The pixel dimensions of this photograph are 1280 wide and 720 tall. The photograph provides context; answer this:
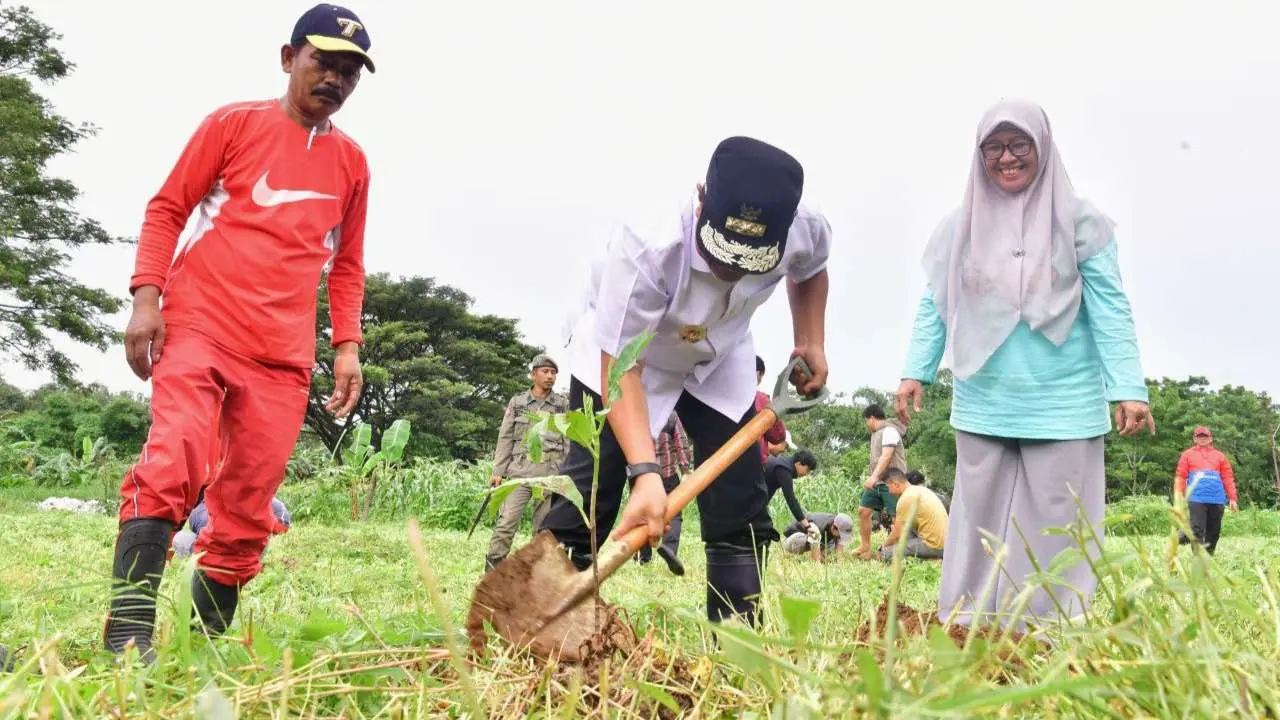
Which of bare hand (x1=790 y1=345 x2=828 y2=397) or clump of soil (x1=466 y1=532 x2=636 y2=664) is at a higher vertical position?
bare hand (x1=790 y1=345 x2=828 y2=397)

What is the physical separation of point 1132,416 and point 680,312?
155 centimetres

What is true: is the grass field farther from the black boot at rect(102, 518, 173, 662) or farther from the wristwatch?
the wristwatch

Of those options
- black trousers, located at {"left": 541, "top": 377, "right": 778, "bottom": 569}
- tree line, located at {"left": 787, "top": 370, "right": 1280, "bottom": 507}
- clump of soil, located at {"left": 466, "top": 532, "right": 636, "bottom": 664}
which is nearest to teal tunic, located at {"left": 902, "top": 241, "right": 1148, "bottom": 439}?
black trousers, located at {"left": 541, "top": 377, "right": 778, "bottom": 569}

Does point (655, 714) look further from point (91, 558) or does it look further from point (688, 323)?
point (91, 558)

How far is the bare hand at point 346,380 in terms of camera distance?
2.93 metres

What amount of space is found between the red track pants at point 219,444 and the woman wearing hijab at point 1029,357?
209 centimetres

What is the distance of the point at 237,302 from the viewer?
2436 mm

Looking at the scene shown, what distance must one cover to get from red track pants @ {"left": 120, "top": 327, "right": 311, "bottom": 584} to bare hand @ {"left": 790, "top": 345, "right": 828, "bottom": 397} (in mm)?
1391

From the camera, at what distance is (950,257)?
3533 millimetres

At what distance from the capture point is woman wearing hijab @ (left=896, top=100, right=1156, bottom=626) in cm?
311

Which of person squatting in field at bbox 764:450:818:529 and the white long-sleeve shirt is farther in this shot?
person squatting in field at bbox 764:450:818:529

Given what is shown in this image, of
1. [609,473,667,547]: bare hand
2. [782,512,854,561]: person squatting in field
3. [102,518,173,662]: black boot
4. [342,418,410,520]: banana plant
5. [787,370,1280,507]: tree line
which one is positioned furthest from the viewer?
[787,370,1280,507]: tree line

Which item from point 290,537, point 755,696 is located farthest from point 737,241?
point 290,537

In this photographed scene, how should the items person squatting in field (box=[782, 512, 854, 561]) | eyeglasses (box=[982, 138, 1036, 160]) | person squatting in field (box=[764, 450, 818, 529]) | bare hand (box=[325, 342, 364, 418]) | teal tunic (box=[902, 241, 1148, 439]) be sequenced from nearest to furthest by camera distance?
1. bare hand (box=[325, 342, 364, 418])
2. teal tunic (box=[902, 241, 1148, 439])
3. eyeglasses (box=[982, 138, 1036, 160])
4. person squatting in field (box=[782, 512, 854, 561])
5. person squatting in field (box=[764, 450, 818, 529])
